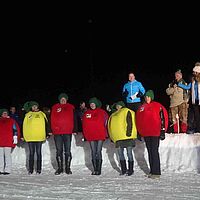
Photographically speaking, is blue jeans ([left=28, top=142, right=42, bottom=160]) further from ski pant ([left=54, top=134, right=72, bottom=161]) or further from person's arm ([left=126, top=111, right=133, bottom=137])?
person's arm ([left=126, top=111, right=133, bottom=137])

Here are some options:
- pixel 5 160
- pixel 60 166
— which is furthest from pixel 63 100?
pixel 5 160

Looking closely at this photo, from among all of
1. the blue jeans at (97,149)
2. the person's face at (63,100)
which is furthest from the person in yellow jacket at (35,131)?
the blue jeans at (97,149)

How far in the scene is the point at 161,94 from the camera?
30438 millimetres

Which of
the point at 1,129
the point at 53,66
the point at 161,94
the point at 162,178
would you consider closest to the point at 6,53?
the point at 53,66

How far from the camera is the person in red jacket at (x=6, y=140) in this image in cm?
1510

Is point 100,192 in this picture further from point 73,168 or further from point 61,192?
point 73,168

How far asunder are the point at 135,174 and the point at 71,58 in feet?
116

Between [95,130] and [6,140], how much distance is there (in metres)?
2.62

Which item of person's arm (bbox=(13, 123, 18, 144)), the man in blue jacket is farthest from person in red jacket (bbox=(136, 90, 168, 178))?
person's arm (bbox=(13, 123, 18, 144))

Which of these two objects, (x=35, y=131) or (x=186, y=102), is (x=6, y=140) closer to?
(x=35, y=131)

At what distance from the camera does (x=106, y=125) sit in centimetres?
1480

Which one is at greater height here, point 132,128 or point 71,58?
point 71,58

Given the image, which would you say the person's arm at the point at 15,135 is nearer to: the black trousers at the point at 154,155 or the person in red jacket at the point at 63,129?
the person in red jacket at the point at 63,129

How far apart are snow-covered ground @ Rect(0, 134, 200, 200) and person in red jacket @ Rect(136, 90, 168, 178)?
41cm
